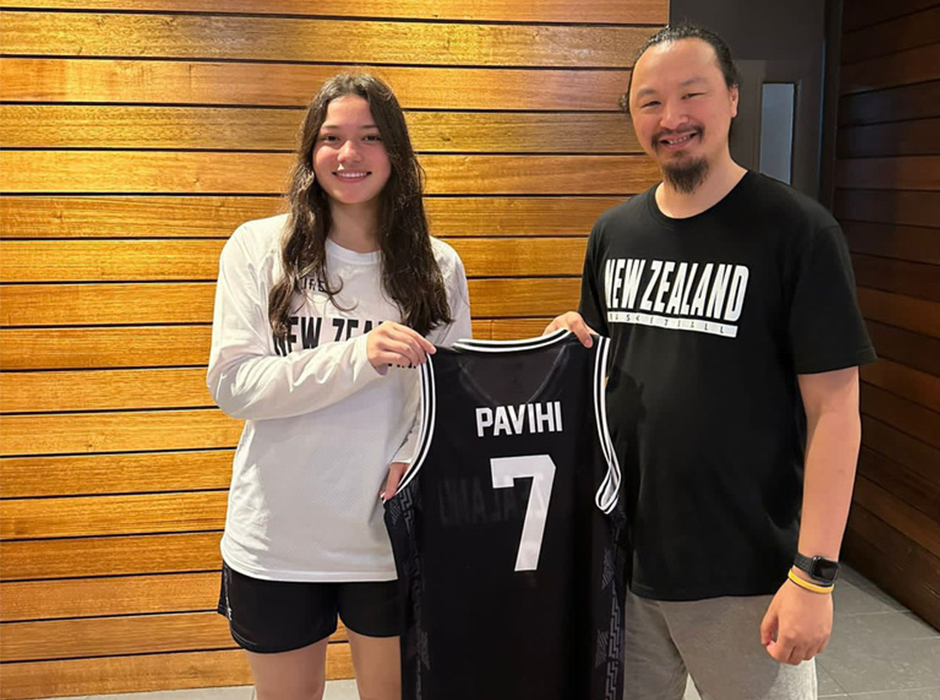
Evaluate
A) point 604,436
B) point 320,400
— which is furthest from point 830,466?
point 320,400

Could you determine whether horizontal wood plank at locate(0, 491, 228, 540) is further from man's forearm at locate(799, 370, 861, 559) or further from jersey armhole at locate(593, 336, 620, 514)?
man's forearm at locate(799, 370, 861, 559)

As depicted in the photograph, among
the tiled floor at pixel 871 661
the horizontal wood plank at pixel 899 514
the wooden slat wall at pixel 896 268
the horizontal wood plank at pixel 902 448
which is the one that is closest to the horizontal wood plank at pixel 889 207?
the wooden slat wall at pixel 896 268

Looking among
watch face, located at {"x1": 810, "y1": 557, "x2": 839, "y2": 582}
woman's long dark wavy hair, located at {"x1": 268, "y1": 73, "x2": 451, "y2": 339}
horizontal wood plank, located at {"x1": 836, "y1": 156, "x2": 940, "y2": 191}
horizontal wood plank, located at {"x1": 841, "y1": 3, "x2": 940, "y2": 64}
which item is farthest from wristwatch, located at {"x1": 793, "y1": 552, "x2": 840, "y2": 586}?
horizontal wood plank, located at {"x1": 841, "y1": 3, "x2": 940, "y2": 64}

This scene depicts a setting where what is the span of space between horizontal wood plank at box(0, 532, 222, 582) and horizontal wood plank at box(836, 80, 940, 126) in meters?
3.05

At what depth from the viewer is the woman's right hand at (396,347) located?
5.16 feet

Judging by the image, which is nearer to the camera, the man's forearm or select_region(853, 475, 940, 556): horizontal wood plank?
the man's forearm

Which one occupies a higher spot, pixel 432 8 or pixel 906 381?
pixel 432 8

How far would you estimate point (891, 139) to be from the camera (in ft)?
11.6

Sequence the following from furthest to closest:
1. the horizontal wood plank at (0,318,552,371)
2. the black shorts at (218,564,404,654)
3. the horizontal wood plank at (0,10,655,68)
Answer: the horizontal wood plank at (0,318,552,371)
the horizontal wood plank at (0,10,655,68)
the black shorts at (218,564,404,654)

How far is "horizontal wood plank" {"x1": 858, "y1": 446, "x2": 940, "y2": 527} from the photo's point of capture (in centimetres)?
336

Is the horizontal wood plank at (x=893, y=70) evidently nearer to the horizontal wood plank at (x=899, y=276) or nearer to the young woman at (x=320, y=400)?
the horizontal wood plank at (x=899, y=276)

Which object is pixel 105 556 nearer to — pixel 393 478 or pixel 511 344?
pixel 393 478

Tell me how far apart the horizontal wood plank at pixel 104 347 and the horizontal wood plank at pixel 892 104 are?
9.13 feet

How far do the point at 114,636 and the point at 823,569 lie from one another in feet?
7.67
